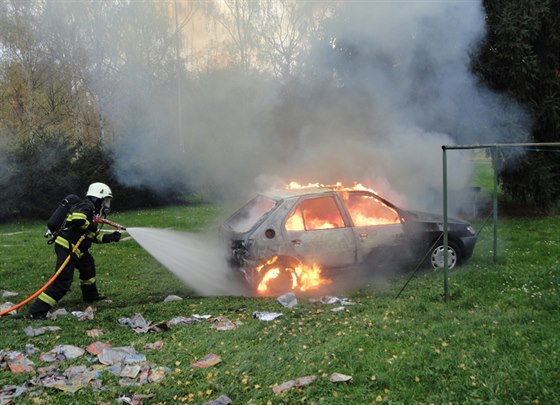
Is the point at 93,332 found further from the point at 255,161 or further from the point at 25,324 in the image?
the point at 255,161

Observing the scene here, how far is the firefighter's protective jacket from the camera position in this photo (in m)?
6.37

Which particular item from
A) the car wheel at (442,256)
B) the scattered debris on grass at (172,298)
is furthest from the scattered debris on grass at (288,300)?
the car wheel at (442,256)

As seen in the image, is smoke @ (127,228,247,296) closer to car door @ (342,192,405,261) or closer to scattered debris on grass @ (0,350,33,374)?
car door @ (342,192,405,261)

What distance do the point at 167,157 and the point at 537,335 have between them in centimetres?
1386

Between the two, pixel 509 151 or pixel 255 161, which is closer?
pixel 509 151

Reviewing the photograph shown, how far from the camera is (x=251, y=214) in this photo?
7027 mm

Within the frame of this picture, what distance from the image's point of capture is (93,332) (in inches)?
213

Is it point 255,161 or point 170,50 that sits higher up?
point 170,50

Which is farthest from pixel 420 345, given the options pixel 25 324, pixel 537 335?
pixel 25 324

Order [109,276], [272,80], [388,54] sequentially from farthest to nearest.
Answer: [272,80] → [388,54] → [109,276]

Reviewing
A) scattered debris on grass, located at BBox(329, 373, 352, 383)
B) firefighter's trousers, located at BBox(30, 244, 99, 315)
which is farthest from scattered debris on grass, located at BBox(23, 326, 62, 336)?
scattered debris on grass, located at BBox(329, 373, 352, 383)

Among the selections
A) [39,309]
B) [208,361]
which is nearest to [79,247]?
[39,309]

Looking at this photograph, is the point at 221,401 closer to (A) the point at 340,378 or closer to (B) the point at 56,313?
(A) the point at 340,378

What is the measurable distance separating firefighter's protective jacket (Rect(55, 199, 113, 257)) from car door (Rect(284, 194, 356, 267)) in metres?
2.60
